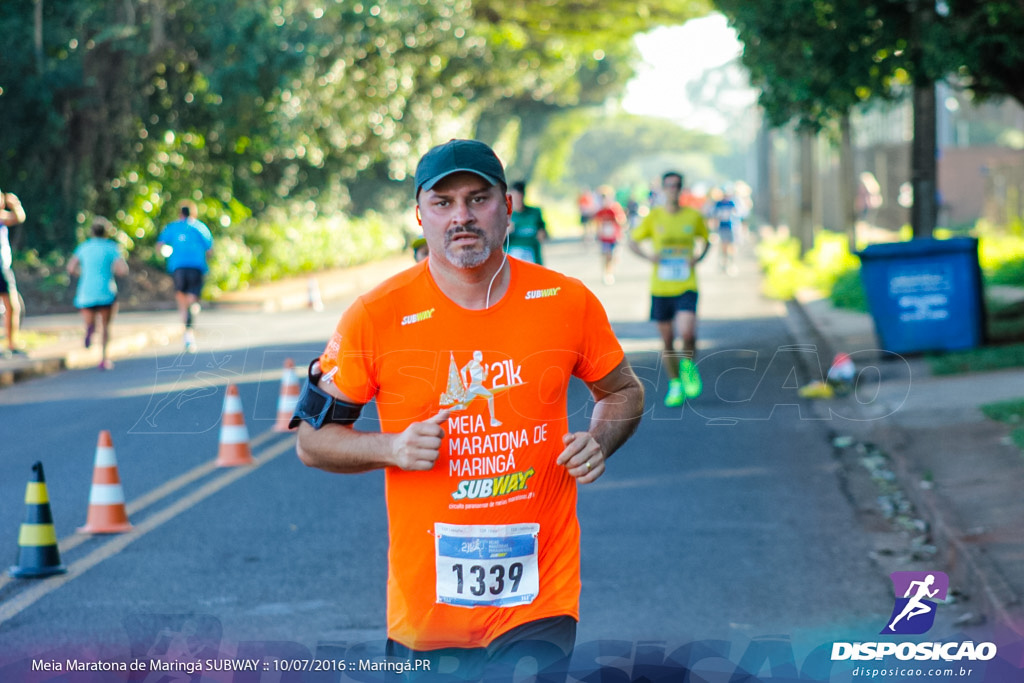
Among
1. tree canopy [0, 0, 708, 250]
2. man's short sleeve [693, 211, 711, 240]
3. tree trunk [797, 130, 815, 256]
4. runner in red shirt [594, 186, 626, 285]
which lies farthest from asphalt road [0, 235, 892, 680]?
tree trunk [797, 130, 815, 256]

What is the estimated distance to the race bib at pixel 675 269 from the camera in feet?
41.8

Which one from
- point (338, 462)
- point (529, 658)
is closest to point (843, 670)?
point (529, 658)

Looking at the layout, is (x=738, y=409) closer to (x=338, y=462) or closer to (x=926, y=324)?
(x=926, y=324)

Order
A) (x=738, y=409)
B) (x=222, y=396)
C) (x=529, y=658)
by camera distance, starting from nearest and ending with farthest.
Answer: (x=529, y=658)
(x=738, y=409)
(x=222, y=396)

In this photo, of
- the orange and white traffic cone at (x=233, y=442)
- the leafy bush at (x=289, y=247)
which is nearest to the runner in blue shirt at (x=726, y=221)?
the leafy bush at (x=289, y=247)

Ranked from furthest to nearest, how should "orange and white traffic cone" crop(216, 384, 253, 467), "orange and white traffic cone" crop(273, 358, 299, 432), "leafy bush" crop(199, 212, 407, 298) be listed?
"leafy bush" crop(199, 212, 407, 298), "orange and white traffic cone" crop(273, 358, 299, 432), "orange and white traffic cone" crop(216, 384, 253, 467)

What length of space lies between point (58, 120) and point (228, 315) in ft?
16.3

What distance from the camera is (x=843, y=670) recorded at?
5199 mm

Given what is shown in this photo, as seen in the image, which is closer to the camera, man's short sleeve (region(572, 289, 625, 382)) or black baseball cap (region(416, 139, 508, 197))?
black baseball cap (region(416, 139, 508, 197))

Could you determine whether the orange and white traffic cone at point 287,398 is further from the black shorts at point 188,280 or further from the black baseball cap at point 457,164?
the black baseball cap at point 457,164

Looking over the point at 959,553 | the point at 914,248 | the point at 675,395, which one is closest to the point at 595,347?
the point at 959,553

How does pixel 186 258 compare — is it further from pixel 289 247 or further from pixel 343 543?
pixel 289 247

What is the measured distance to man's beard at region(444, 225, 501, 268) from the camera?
357 cm

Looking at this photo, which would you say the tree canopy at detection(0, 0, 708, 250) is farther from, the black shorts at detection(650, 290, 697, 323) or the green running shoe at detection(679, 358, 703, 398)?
the green running shoe at detection(679, 358, 703, 398)
